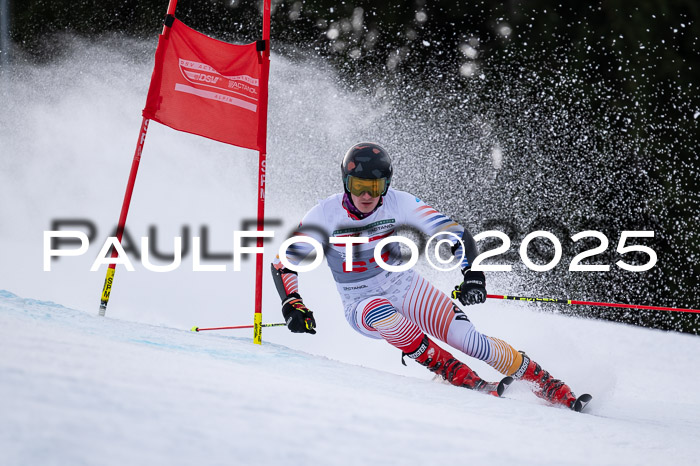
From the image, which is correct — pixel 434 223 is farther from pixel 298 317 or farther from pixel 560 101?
pixel 560 101

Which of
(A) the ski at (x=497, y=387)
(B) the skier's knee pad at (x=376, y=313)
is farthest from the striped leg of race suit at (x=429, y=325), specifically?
(A) the ski at (x=497, y=387)

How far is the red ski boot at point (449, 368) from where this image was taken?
2779 mm

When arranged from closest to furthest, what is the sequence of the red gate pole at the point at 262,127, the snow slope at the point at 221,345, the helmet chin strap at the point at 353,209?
the snow slope at the point at 221,345
the helmet chin strap at the point at 353,209
the red gate pole at the point at 262,127

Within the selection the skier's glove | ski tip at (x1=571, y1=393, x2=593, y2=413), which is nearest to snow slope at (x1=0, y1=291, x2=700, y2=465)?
the skier's glove

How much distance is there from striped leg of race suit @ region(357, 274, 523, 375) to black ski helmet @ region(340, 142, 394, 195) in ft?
1.85

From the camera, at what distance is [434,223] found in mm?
2984

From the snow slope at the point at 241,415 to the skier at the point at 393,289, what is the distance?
53 centimetres

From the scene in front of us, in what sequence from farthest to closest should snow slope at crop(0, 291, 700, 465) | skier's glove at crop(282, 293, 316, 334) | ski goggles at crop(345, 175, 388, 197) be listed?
1. ski goggles at crop(345, 175, 388, 197)
2. skier's glove at crop(282, 293, 316, 334)
3. snow slope at crop(0, 291, 700, 465)

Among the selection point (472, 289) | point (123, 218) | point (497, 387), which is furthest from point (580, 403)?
point (123, 218)

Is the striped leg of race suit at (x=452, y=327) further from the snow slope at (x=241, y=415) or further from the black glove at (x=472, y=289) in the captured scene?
the snow slope at (x=241, y=415)

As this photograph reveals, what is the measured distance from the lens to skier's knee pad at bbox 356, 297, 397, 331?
2.78 m

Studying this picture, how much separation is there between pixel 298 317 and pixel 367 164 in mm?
786

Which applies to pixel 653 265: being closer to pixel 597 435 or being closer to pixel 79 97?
pixel 597 435

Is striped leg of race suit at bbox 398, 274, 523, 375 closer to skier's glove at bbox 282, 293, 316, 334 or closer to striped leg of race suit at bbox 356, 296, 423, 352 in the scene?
striped leg of race suit at bbox 356, 296, 423, 352
